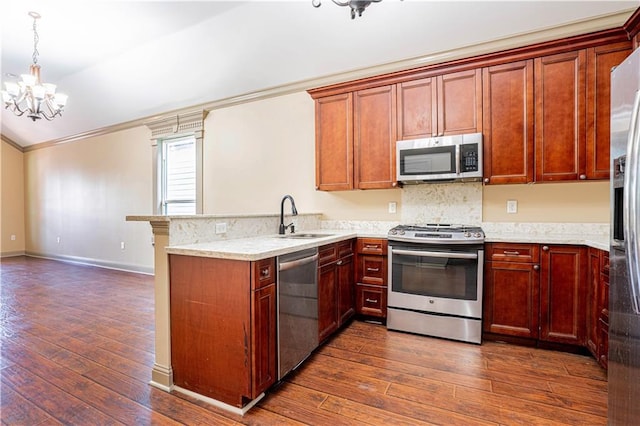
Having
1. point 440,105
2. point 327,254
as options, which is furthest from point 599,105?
point 327,254

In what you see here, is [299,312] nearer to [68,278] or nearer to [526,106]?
[526,106]

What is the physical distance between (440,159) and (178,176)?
14.5 ft

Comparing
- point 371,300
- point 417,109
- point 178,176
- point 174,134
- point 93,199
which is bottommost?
point 371,300

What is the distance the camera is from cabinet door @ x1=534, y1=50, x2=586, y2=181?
2633mm

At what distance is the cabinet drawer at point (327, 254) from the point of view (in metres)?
2.57

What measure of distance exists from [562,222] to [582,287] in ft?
2.51

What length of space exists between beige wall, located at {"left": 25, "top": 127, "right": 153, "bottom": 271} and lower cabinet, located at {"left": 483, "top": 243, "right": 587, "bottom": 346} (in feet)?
17.8

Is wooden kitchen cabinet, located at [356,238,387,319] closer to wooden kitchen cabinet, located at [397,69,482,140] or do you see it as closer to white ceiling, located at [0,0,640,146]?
wooden kitchen cabinet, located at [397,69,482,140]

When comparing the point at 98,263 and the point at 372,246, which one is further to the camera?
the point at 98,263

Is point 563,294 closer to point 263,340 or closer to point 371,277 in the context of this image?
point 371,277

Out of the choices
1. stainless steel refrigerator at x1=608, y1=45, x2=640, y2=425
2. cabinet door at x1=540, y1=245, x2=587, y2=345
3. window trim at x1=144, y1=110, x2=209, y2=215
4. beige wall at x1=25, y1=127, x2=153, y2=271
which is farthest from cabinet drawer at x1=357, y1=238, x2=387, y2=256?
beige wall at x1=25, y1=127, x2=153, y2=271

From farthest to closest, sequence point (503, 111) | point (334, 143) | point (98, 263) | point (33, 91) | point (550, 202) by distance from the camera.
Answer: point (98, 263)
point (33, 91)
point (334, 143)
point (550, 202)
point (503, 111)

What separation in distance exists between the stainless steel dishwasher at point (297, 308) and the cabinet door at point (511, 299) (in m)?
1.55

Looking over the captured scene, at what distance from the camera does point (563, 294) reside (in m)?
2.50
